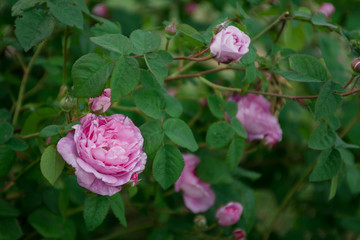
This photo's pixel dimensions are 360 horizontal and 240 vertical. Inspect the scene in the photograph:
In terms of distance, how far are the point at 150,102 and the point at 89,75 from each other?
Result: 0.17m

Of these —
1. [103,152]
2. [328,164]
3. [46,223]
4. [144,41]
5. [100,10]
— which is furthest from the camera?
[100,10]

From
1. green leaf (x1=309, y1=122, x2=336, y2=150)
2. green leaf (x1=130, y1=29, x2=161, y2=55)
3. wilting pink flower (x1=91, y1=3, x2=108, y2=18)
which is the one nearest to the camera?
green leaf (x1=130, y1=29, x2=161, y2=55)

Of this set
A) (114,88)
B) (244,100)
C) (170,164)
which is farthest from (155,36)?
Answer: (244,100)

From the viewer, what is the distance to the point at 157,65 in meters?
0.82

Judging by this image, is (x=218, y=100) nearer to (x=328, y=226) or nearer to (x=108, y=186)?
(x=108, y=186)

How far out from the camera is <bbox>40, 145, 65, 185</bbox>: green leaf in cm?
73

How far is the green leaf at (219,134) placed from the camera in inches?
39.7

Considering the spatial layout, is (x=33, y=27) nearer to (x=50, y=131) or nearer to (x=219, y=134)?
(x=50, y=131)

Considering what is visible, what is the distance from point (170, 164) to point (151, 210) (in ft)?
1.52

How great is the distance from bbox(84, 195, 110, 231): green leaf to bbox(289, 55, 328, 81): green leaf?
20.1 inches

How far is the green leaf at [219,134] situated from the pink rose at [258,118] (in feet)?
0.38

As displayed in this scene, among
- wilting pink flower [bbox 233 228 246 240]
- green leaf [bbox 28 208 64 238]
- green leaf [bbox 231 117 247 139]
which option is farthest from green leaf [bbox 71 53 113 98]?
wilting pink flower [bbox 233 228 246 240]

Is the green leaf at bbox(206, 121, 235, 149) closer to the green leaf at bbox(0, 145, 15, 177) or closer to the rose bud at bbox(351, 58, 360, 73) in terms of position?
the rose bud at bbox(351, 58, 360, 73)

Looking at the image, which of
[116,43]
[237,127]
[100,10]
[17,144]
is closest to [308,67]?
[237,127]
